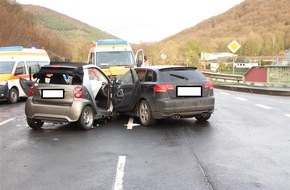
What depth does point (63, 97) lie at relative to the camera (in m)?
9.18

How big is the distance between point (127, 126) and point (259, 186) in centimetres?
535

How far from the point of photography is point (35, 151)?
23.8ft

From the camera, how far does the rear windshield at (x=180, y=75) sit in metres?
9.73

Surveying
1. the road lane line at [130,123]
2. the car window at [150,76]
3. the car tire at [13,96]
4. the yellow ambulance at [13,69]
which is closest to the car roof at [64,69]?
the car window at [150,76]

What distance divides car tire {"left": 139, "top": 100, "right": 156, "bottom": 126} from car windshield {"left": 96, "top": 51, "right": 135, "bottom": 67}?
307 inches

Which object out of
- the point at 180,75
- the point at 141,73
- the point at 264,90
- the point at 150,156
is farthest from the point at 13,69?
the point at 264,90

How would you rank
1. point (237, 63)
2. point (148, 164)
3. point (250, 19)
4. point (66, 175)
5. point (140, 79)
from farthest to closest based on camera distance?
point (250, 19), point (237, 63), point (140, 79), point (148, 164), point (66, 175)

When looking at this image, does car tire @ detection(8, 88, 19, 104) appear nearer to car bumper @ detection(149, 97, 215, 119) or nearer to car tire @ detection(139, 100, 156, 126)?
car tire @ detection(139, 100, 156, 126)

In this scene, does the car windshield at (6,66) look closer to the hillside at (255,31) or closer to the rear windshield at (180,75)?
the rear windshield at (180,75)

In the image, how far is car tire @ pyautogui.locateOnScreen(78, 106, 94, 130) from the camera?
9.30m

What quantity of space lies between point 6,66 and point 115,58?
4803 mm

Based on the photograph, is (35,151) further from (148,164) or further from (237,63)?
(237,63)

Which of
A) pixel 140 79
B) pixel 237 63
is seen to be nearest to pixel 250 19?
pixel 237 63

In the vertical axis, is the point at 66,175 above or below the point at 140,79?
below
